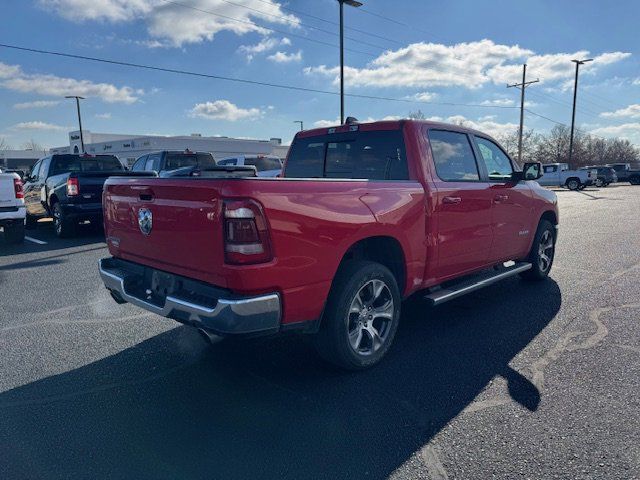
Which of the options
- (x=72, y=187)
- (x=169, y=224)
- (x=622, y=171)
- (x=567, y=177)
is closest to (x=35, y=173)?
(x=72, y=187)

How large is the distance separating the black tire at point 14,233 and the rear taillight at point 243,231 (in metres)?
8.40

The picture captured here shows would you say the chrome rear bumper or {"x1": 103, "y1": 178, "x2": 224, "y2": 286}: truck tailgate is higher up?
{"x1": 103, "y1": 178, "x2": 224, "y2": 286}: truck tailgate

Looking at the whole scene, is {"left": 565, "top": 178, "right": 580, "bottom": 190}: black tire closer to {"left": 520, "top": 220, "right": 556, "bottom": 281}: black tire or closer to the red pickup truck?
{"left": 520, "top": 220, "right": 556, "bottom": 281}: black tire

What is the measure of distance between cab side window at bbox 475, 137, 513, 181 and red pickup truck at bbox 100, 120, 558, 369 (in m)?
0.03

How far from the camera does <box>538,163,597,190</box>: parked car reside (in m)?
31.8

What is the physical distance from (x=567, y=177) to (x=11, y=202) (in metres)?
33.6

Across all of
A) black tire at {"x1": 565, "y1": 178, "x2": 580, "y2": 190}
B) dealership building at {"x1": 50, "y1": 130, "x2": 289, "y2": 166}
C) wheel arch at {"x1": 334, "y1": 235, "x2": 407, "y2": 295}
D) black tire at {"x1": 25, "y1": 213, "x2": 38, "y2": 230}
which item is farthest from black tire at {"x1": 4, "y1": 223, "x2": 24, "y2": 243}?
dealership building at {"x1": 50, "y1": 130, "x2": 289, "y2": 166}

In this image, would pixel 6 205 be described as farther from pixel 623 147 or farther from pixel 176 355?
pixel 623 147

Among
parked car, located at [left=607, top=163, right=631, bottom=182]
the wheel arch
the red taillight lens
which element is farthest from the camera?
parked car, located at [left=607, top=163, right=631, bottom=182]

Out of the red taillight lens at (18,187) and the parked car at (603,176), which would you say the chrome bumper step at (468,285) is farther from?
the parked car at (603,176)

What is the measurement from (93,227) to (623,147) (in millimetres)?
101692

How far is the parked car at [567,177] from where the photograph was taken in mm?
31833

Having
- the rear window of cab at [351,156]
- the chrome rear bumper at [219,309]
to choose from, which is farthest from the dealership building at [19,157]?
the chrome rear bumper at [219,309]

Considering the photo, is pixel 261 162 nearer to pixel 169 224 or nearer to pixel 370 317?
pixel 370 317
